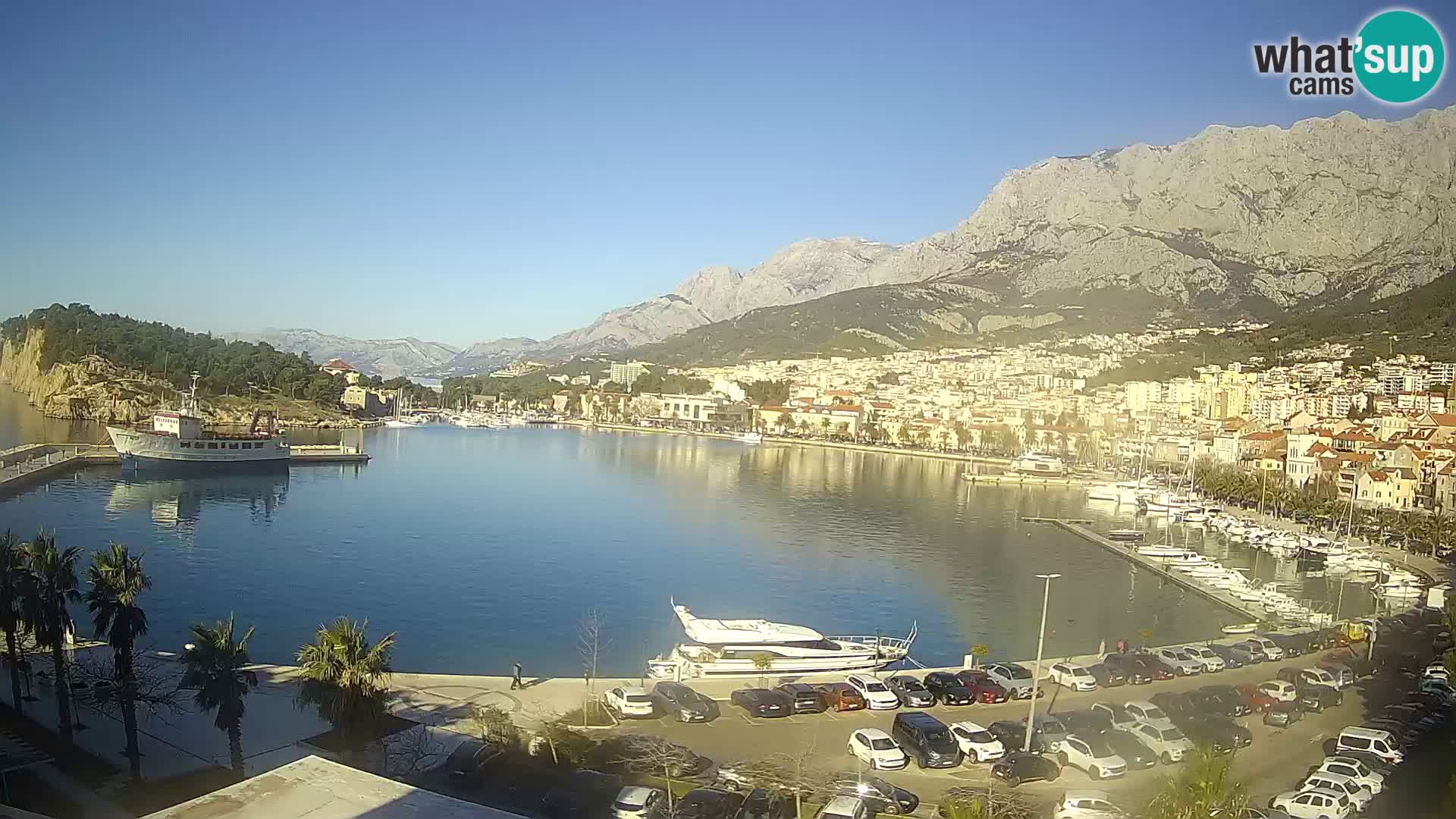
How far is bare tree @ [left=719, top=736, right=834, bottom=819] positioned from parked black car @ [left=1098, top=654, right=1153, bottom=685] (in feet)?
7.50

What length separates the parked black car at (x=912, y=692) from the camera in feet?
17.4

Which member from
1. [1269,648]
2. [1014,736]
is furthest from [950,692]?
[1269,648]

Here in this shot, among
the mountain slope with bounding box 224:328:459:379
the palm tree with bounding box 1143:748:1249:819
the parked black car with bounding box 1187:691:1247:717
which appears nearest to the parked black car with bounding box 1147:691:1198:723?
the parked black car with bounding box 1187:691:1247:717

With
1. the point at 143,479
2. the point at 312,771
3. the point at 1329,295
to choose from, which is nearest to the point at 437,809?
the point at 312,771

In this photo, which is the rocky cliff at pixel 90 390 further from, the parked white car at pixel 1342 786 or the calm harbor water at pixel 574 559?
the parked white car at pixel 1342 786

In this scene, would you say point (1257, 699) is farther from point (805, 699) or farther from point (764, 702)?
point (764, 702)

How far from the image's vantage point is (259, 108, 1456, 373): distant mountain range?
10727 millimetres

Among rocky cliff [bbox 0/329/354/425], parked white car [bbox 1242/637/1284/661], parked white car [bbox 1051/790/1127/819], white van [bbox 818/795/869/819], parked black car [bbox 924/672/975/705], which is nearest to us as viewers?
white van [bbox 818/795/869/819]

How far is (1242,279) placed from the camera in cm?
1759

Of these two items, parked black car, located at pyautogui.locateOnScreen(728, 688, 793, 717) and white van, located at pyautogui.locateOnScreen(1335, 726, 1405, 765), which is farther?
parked black car, located at pyautogui.locateOnScreen(728, 688, 793, 717)

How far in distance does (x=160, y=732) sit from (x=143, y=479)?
45.0 ft

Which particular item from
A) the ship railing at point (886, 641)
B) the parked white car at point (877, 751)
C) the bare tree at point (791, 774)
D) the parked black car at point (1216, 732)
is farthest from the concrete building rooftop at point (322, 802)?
the ship railing at point (886, 641)

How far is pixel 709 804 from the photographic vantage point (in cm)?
369

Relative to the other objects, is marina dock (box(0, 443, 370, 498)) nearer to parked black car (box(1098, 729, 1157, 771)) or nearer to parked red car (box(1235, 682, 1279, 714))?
parked black car (box(1098, 729, 1157, 771))
